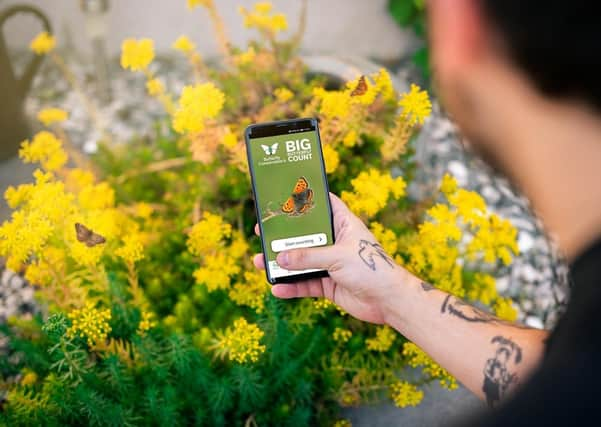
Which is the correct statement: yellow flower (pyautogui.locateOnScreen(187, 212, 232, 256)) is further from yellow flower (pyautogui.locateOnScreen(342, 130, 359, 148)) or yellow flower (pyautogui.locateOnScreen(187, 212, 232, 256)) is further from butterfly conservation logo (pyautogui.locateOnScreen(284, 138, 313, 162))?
yellow flower (pyautogui.locateOnScreen(342, 130, 359, 148))

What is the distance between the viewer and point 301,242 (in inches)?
55.7

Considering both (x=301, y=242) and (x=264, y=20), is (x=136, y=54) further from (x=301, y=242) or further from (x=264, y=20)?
(x=301, y=242)

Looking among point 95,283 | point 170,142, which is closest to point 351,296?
point 95,283

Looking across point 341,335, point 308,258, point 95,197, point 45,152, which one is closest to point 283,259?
point 308,258

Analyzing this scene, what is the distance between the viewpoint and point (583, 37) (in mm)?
585

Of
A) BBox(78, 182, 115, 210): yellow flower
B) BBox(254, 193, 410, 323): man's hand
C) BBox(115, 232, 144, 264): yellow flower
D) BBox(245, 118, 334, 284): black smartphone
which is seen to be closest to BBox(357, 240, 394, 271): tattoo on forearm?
BBox(254, 193, 410, 323): man's hand

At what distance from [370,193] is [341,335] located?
0.42 m

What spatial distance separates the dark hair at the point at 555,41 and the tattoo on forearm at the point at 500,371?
0.62 m

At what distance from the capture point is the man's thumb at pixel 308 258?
4.36 feet

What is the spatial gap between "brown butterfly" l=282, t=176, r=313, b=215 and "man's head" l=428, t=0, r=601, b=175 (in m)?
0.69

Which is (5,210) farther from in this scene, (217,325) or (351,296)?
(351,296)

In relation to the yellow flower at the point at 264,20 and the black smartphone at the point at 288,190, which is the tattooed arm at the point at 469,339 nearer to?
the black smartphone at the point at 288,190

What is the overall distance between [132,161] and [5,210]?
1.76 feet

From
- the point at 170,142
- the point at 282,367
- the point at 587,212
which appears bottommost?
the point at 282,367
